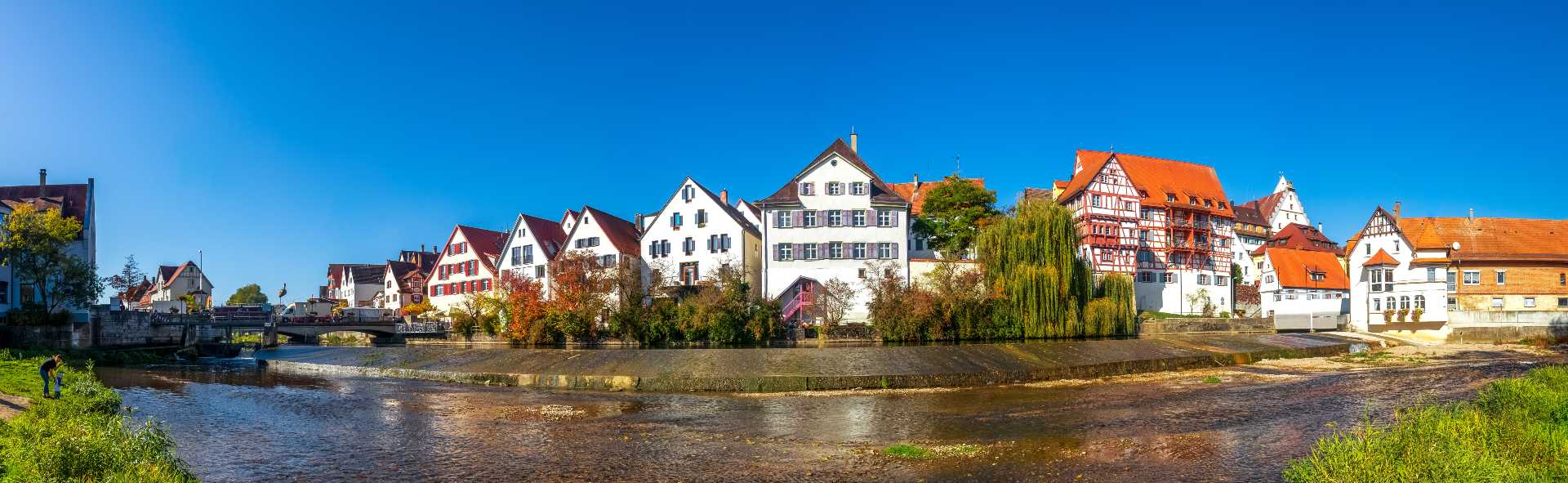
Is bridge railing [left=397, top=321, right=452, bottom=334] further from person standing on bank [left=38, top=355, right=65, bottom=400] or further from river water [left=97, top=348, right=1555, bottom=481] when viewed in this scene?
person standing on bank [left=38, top=355, right=65, bottom=400]

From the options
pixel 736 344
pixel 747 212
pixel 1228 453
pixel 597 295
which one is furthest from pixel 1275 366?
pixel 747 212

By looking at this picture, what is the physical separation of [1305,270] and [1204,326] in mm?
21109

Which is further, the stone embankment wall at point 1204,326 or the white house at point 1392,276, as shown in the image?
the white house at point 1392,276

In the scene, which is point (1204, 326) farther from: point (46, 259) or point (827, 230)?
point (46, 259)

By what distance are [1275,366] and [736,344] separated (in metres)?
27.4

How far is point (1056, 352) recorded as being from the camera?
3519cm

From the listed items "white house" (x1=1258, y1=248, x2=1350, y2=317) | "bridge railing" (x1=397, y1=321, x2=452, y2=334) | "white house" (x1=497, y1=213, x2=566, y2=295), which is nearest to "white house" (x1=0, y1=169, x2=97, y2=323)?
"bridge railing" (x1=397, y1=321, x2=452, y2=334)

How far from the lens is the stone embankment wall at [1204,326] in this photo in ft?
161

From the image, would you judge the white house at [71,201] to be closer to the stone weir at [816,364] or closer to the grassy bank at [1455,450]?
the stone weir at [816,364]

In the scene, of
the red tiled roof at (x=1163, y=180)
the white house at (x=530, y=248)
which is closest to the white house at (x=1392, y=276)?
the red tiled roof at (x=1163, y=180)

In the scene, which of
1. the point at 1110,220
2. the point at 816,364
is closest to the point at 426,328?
the point at 816,364

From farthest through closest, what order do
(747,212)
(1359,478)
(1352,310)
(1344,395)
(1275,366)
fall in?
(747,212), (1352,310), (1275,366), (1344,395), (1359,478)

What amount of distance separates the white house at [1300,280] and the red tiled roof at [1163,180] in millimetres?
6980

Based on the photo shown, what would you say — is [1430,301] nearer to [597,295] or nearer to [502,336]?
[597,295]
